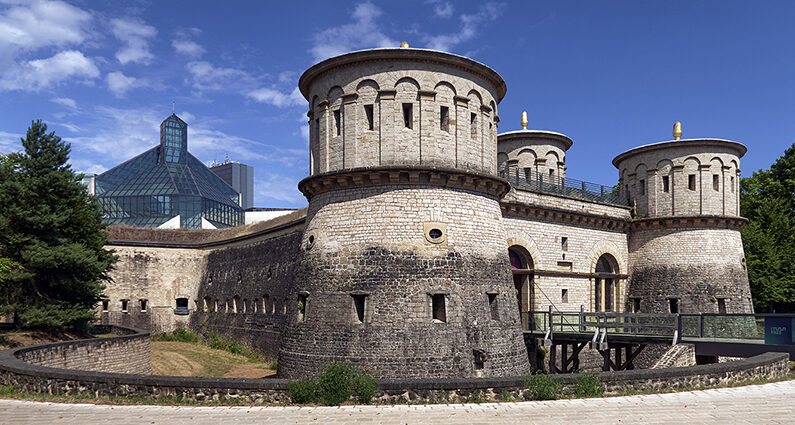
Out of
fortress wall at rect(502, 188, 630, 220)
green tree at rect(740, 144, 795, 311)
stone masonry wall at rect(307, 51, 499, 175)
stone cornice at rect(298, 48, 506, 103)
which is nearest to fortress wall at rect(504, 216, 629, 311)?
fortress wall at rect(502, 188, 630, 220)

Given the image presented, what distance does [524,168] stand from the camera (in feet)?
106

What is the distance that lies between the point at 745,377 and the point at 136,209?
210 feet

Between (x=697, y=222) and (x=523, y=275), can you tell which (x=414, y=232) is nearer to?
(x=523, y=275)

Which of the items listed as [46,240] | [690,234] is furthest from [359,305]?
[690,234]

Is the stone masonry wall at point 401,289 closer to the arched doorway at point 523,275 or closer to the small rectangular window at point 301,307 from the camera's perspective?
the small rectangular window at point 301,307

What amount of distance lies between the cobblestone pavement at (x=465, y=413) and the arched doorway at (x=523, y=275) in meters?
14.1

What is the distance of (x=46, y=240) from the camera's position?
999 inches

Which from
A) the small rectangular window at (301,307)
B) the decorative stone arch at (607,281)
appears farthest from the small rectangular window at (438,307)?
the decorative stone arch at (607,281)

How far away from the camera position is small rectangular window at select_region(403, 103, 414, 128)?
18.6 meters

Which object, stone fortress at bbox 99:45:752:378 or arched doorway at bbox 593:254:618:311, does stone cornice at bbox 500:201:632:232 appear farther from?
arched doorway at bbox 593:254:618:311

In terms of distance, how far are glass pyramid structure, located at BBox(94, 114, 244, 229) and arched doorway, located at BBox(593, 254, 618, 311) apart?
160 feet

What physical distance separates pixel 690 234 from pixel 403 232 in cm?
1793

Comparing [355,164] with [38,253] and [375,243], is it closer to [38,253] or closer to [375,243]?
[375,243]

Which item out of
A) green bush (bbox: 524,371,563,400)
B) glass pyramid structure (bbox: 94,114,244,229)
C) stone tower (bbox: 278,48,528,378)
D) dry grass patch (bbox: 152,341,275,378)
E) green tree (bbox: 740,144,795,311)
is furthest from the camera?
glass pyramid structure (bbox: 94,114,244,229)
